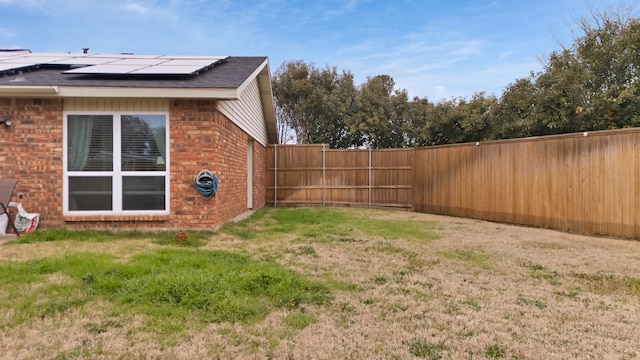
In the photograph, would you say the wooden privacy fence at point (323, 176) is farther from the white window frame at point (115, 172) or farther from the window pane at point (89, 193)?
the window pane at point (89, 193)

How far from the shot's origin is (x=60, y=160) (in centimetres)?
669

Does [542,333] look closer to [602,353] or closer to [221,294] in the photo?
[602,353]

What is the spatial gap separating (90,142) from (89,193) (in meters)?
A: 0.91

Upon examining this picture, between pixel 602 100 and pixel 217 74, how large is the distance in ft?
42.4

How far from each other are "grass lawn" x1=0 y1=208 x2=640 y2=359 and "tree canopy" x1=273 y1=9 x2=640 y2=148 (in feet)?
30.5

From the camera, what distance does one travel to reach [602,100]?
13.0m

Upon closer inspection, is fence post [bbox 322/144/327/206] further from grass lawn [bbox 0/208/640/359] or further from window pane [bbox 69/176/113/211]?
window pane [bbox 69/176/113/211]

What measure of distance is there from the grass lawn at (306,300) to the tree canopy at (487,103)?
30.5 ft

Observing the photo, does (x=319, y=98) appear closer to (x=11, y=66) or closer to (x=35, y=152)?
(x=11, y=66)

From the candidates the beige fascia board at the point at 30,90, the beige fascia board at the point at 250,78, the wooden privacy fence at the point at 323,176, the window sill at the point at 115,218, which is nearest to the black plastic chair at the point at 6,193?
the window sill at the point at 115,218

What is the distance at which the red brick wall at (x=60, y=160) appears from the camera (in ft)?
21.8

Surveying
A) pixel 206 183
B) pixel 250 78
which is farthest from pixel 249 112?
pixel 206 183

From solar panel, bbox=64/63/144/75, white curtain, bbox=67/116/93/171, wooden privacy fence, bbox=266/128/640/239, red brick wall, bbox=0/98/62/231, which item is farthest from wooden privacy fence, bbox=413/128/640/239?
red brick wall, bbox=0/98/62/231

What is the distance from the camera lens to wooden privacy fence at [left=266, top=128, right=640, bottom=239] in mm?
7715
